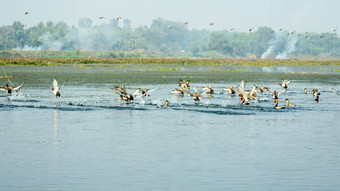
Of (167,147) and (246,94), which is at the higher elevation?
(246,94)

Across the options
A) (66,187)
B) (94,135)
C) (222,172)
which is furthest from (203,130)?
(66,187)

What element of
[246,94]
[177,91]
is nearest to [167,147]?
[246,94]

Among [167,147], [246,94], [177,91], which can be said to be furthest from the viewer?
[177,91]

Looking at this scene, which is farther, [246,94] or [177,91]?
[177,91]

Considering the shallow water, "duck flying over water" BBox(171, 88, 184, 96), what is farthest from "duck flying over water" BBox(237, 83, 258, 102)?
"duck flying over water" BBox(171, 88, 184, 96)

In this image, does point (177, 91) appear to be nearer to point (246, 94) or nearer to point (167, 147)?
point (246, 94)

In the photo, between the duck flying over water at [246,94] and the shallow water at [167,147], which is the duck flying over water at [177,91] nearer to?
the duck flying over water at [246,94]

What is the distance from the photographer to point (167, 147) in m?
22.1

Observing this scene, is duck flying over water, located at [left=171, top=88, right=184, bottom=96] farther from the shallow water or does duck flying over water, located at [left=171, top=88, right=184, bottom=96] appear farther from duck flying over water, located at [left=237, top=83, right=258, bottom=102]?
the shallow water

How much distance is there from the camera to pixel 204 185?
16297mm

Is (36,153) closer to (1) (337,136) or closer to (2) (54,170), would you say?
(2) (54,170)

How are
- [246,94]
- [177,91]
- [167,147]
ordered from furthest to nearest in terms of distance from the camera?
1. [177,91]
2. [246,94]
3. [167,147]

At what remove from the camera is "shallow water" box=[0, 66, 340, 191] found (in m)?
16.8

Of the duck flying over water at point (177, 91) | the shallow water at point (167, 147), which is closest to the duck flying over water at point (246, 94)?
the shallow water at point (167, 147)
